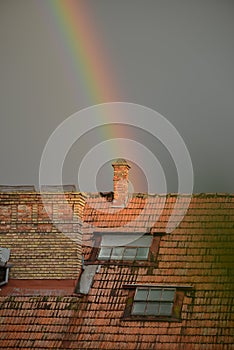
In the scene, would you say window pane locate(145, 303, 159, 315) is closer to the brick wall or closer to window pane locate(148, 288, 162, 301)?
window pane locate(148, 288, 162, 301)

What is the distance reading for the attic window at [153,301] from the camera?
1470 cm

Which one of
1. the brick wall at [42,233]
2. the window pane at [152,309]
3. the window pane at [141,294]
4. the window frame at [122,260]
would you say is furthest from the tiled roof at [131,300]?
the brick wall at [42,233]

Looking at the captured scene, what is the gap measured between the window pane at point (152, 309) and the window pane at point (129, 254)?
1676mm

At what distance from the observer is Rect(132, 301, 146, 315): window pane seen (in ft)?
48.4

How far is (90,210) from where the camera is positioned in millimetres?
17859

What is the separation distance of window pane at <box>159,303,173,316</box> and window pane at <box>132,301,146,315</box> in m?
0.37

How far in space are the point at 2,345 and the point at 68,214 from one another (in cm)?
349

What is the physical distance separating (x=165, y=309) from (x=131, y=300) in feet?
2.50

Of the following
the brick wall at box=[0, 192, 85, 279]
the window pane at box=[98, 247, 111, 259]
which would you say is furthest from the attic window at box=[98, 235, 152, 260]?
the brick wall at box=[0, 192, 85, 279]

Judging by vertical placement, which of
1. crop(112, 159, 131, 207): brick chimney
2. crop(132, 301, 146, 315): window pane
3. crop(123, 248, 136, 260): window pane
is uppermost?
crop(112, 159, 131, 207): brick chimney

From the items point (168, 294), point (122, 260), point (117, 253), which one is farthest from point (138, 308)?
point (117, 253)

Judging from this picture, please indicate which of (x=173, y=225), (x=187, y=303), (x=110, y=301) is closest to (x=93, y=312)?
(x=110, y=301)

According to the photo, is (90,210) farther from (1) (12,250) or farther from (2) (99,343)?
(2) (99,343)

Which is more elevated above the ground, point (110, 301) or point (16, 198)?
point (16, 198)
